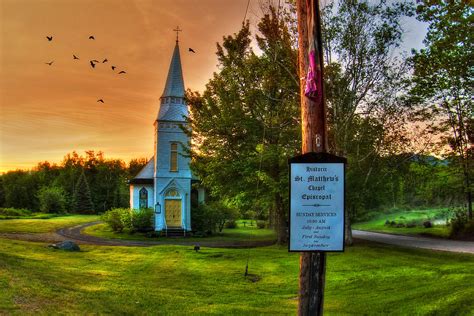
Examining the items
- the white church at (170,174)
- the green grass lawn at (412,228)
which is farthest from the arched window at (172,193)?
the green grass lawn at (412,228)

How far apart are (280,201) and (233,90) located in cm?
705

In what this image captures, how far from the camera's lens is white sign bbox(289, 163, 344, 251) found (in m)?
6.07

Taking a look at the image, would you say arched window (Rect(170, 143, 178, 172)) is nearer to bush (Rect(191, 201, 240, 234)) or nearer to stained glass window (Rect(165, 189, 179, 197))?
stained glass window (Rect(165, 189, 179, 197))

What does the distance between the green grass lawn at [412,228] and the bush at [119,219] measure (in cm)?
2207

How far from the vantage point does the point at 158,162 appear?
132 feet

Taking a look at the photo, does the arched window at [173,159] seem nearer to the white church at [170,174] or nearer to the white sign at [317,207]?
the white church at [170,174]

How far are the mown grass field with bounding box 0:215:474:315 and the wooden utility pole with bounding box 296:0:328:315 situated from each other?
11.0 ft

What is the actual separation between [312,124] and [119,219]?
116ft

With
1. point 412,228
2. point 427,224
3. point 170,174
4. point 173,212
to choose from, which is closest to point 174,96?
point 170,174

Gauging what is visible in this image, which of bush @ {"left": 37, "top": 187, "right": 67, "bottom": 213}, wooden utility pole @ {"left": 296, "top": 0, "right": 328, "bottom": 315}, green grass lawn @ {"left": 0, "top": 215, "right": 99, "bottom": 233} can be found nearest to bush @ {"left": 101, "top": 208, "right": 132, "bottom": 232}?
green grass lawn @ {"left": 0, "top": 215, "right": 99, "bottom": 233}

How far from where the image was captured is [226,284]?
1369 cm

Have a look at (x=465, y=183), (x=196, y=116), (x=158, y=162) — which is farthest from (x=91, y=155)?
(x=465, y=183)

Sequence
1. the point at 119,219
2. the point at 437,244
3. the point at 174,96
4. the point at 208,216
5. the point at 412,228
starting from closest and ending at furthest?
the point at 437,244 → the point at 412,228 → the point at 119,219 → the point at 208,216 → the point at 174,96

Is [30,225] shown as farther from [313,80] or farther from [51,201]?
[313,80]
